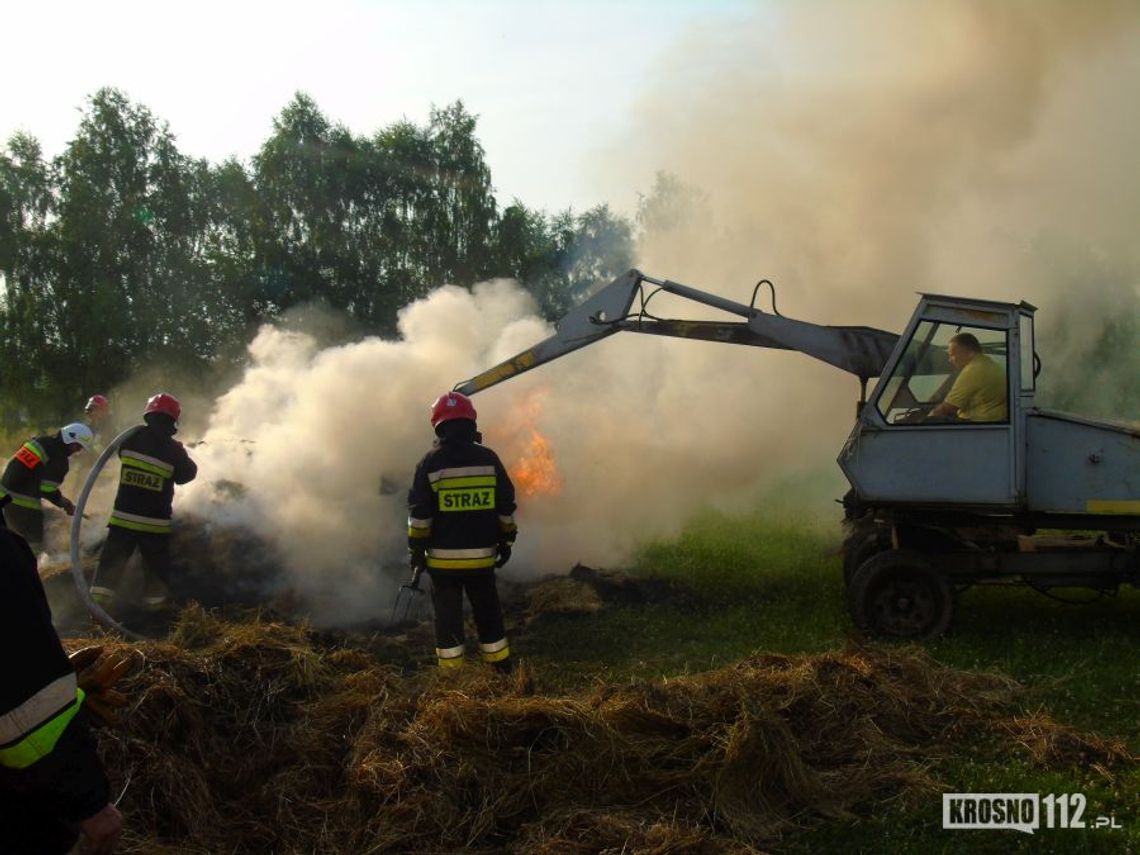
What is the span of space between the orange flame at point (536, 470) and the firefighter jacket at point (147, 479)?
3.96 m

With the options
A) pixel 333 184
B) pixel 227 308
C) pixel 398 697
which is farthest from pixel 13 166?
pixel 398 697

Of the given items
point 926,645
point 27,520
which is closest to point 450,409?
point 926,645

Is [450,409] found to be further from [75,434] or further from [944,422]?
[75,434]

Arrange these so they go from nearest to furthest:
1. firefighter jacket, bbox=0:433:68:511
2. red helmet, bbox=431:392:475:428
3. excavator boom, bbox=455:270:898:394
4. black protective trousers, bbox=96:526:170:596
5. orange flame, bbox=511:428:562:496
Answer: red helmet, bbox=431:392:475:428 < excavator boom, bbox=455:270:898:394 < black protective trousers, bbox=96:526:170:596 < firefighter jacket, bbox=0:433:68:511 < orange flame, bbox=511:428:562:496

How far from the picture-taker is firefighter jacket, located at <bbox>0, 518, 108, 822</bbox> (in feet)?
7.30

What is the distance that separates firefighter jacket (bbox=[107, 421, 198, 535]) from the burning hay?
134 inches

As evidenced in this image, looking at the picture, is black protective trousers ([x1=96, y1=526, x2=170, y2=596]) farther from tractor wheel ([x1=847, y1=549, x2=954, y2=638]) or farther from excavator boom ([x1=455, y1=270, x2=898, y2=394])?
tractor wheel ([x1=847, y1=549, x2=954, y2=638])

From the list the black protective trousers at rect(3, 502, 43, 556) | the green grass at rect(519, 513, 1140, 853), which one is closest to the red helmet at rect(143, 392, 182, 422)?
the black protective trousers at rect(3, 502, 43, 556)

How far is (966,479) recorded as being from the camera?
7.09 meters

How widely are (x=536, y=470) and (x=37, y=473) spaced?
Result: 215 inches

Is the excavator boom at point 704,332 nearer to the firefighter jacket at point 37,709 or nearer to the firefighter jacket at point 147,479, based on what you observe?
the firefighter jacket at point 147,479

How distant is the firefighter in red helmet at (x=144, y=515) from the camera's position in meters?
8.29

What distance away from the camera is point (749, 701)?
4773 millimetres

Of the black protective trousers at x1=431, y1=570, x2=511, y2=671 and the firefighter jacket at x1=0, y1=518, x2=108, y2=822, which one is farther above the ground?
the firefighter jacket at x1=0, y1=518, x2=108, y2=822
